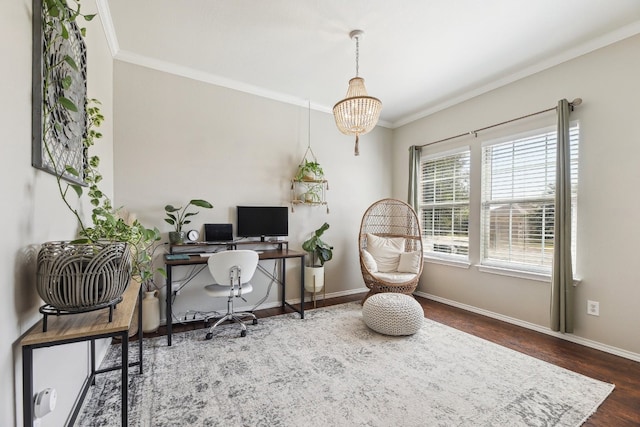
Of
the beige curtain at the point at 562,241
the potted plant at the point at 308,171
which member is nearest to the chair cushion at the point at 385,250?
the potted plant at the point at 308,171

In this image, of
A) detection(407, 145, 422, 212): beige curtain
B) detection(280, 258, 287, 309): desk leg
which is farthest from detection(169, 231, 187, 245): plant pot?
detection(407, 145, 422, 212): beige curtain

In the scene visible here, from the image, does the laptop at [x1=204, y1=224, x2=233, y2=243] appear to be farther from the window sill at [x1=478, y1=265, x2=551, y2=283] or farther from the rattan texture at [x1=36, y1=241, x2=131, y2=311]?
the window sill at [x1=478, y1=265, x2=551, y2=283]

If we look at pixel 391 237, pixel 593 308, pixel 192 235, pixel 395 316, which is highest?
pixel 192 235

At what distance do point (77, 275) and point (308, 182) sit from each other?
2.99 metres

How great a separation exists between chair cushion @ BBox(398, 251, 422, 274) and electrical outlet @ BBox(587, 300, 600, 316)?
157 cm

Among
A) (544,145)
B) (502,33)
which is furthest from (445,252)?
(502,33)

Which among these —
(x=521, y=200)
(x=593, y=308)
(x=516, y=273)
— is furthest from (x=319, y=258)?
(x=593, y=308)

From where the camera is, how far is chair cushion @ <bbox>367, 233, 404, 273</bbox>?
12.7 feet

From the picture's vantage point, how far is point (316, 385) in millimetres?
1971

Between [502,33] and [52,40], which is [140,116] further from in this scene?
[502,33]

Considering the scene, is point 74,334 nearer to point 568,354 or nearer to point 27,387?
point 27,387

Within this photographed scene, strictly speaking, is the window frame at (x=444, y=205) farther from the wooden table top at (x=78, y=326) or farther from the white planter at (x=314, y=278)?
the wooden table top at (x=78, y=326)

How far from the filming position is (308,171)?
3.82m

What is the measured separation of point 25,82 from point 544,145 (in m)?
3.89
